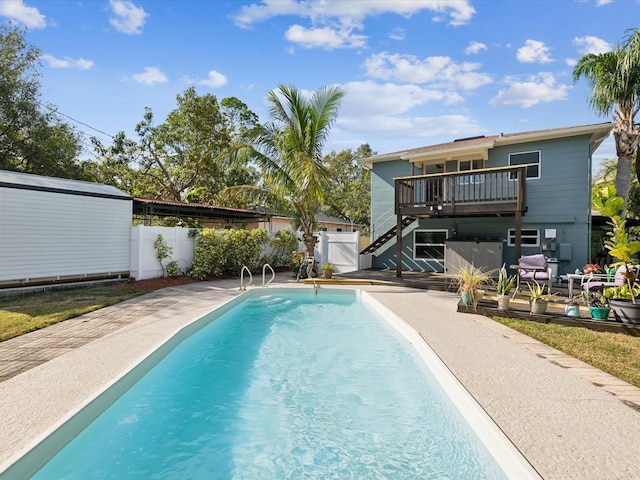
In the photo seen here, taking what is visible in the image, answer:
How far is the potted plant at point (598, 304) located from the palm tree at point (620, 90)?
7679 millimetres

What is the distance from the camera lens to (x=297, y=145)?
43.1ft

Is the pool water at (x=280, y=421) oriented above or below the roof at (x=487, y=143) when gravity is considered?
below

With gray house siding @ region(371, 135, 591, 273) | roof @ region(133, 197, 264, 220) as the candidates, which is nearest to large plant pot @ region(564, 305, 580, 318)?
gray house siding @ region(371, 135, 591, 273)

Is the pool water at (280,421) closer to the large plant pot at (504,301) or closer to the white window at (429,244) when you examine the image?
the large plant pot at (504,301)

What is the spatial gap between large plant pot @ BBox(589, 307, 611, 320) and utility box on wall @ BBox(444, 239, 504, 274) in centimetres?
617

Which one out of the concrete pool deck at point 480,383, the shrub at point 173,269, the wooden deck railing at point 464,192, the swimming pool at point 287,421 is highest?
the wooden deck railing at point 464,192

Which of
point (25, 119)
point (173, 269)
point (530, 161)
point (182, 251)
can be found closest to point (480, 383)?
point (173, 269)

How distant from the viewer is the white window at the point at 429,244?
15.2 meters

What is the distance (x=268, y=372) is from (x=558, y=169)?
12643mm

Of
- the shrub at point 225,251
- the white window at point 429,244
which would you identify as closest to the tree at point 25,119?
the shrub at point 225,251

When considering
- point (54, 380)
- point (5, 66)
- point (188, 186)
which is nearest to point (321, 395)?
point (54, 380)

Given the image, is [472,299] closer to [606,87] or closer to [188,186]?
[606,87]

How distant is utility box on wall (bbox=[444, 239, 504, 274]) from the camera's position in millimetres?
13094

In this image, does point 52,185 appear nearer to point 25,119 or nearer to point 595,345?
point 25,119
